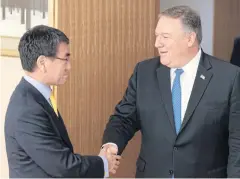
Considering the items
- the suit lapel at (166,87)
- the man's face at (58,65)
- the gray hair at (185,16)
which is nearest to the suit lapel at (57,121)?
the man's face at (58,65)

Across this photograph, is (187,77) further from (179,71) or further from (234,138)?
(234,138)

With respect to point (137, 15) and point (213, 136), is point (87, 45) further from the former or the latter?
point (213, 136)

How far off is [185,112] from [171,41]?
0.37m

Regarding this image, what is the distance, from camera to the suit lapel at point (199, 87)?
104 inches

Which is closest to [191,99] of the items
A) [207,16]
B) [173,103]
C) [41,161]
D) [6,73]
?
[173,103]

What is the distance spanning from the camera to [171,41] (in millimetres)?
2697

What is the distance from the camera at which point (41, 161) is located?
2.05 m

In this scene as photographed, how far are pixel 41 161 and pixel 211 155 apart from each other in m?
1.00

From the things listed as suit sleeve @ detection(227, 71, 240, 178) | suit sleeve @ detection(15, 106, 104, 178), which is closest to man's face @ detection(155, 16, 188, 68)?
suit sleeve @ detection(227, 71, 240, 178)

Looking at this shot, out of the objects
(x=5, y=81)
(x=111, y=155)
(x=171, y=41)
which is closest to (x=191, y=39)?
(x=171, y=41)

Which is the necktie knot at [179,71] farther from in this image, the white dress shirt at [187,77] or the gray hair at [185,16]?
the gray hair at [185,16]

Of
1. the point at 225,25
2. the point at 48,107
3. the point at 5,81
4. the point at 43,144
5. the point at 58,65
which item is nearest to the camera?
the point at 43,144

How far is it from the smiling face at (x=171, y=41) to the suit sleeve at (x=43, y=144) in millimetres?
845

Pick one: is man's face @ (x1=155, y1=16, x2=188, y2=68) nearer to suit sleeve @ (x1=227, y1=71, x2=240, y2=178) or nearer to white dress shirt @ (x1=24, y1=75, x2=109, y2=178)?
suit sleeve @ (x1=227, y1=71, x2=240, y2=178)
